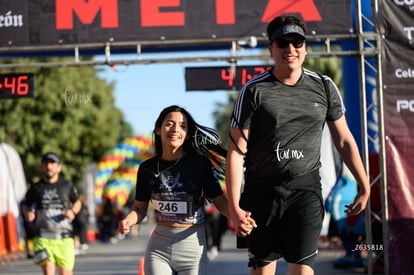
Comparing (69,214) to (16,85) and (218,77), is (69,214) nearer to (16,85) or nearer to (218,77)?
(16,85)

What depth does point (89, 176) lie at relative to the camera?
46125 mm

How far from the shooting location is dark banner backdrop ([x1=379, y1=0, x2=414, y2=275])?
452 inches

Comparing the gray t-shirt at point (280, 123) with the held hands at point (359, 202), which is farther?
the held hands at point (359, 202)

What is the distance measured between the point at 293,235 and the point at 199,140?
5.72 ft

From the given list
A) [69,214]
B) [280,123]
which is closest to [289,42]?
[280,123]

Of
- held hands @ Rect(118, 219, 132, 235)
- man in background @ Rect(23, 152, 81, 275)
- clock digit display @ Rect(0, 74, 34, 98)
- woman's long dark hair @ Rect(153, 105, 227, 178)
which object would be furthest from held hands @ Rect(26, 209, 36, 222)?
held hands @ Rect(118, 219, 132, 235)

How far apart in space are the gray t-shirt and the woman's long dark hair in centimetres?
136

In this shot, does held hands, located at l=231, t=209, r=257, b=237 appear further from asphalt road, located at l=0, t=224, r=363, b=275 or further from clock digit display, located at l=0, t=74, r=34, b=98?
asphalt road, located at l=0, t=224, r=363, b=275

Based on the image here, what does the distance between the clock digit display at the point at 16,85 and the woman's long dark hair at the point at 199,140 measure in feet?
18.7

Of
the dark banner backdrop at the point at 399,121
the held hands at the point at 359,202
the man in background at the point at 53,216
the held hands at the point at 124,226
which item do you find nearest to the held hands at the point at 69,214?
the man in background at the point at 53,216

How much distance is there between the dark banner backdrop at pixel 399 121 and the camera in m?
11.5

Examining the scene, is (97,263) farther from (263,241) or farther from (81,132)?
(81,132)

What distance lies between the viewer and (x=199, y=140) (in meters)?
7.08

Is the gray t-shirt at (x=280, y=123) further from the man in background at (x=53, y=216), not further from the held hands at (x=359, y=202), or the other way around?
the man in background at (x=53, y=216)
